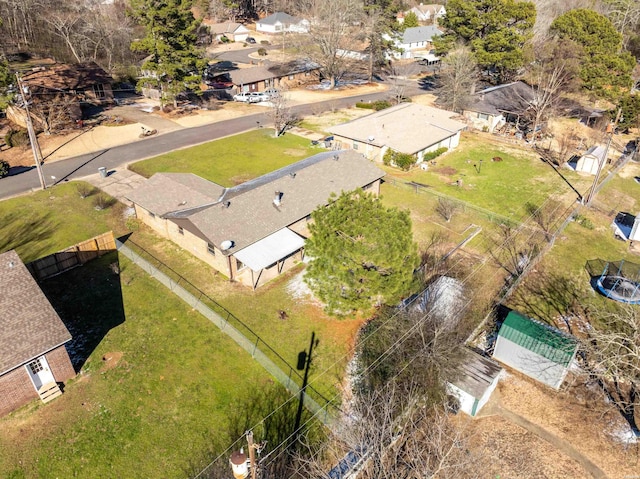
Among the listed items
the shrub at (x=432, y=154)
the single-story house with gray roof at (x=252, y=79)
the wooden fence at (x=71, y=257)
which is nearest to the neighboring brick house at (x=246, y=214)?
the wooden fence at (x=71, y=257)

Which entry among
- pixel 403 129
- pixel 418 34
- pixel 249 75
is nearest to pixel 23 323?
pixel 403 129

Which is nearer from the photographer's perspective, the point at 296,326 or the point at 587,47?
the point at 296,326

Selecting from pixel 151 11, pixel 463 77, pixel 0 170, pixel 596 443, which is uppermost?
pixel 151 11

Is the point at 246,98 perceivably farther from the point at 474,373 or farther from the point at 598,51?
the point at 474,373

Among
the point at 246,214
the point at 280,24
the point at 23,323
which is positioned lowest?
the point at 23,323

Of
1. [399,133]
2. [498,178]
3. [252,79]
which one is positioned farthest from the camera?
[252,79]

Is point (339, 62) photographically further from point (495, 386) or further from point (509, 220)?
point (495, 386)

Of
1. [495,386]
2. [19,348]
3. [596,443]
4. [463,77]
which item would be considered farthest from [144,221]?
[463,77]
